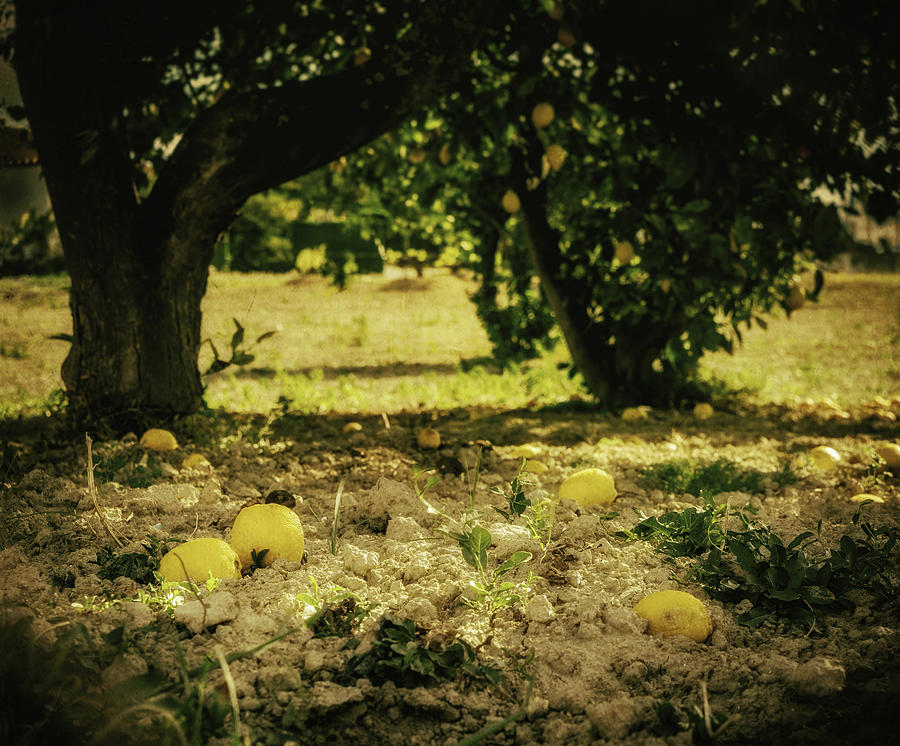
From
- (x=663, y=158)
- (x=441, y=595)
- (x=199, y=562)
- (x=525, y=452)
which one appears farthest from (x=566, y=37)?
(x=199, y=562)

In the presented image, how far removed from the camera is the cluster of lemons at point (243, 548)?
171 cm

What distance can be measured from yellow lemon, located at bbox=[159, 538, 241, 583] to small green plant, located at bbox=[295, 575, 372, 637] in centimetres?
25

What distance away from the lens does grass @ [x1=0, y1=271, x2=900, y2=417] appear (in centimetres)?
542

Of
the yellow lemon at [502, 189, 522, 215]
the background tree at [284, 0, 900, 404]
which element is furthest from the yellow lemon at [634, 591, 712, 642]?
the yellow lemon at [502, 189, 522, 215]

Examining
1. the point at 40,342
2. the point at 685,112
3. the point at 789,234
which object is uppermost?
the point at 685,112

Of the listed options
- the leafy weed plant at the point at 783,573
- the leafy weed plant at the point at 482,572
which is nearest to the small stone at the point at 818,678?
the leafy weed plant at the point at 783,573

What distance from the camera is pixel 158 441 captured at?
2.92m

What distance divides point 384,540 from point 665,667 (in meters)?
0.87

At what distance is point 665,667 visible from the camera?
4.90ft

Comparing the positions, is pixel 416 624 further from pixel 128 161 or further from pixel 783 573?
pixel 128 161

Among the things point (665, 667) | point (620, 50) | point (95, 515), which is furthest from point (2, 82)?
point (665, 667)

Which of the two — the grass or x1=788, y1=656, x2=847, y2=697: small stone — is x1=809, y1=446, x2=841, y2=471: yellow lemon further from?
the grass

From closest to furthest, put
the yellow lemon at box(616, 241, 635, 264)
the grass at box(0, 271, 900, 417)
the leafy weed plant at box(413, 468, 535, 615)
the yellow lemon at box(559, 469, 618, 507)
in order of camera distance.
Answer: the leafy weed plant at box(413, 468, 535, 615) → the yellow lemon at box(559, 469, 618, 507) → the yellow lemon at box(616, 241, 635, 264) → the grass at box(0, 271, 900, 417)

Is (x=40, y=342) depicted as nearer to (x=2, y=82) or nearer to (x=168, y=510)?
(x=2, y=82)
